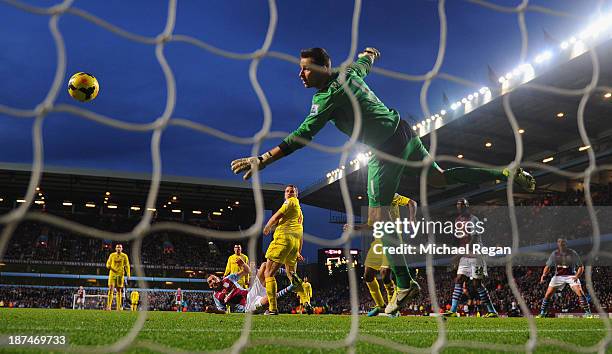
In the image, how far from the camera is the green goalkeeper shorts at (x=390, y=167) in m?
4.00

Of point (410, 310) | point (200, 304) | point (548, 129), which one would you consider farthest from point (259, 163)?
point (200, 304)

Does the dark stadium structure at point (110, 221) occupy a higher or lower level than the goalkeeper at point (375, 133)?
higher

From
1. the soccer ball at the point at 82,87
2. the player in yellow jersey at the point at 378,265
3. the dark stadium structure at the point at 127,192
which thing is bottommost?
the player in yellow jersey at the point at 378,265

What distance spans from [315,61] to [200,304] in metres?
38.8

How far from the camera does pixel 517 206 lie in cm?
2783

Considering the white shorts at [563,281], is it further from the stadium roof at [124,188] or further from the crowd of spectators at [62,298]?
the crowd of spectators at [62,298]

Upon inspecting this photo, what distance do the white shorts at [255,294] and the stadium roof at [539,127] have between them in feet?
33.9

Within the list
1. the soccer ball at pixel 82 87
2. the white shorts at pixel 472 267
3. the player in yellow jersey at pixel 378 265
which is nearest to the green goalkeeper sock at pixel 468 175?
the player in yellow jersey at pixel 378 265

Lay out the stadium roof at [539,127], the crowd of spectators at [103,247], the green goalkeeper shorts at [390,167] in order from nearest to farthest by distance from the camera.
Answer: the green goalkeeper shorts at [390,167] → the stadium roof at [539,127] → the crowd of spectators at [103,247]

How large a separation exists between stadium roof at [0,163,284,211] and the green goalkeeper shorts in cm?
3130

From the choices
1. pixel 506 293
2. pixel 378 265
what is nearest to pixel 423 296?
pixel 506 293

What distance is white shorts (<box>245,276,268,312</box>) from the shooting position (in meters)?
8.52

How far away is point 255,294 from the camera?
30.2 feet

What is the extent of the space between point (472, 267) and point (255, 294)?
3666 millimetres
